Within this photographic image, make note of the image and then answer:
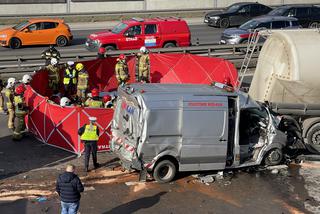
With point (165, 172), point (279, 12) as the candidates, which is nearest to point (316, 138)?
point (165, 172)

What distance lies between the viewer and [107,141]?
565 inches

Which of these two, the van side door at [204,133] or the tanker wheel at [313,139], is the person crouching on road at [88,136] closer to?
the van side door at [204,133]

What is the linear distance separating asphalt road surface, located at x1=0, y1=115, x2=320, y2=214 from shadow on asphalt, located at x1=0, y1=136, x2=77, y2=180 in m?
0.02

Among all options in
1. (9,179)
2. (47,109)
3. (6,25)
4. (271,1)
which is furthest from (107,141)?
(271,1)

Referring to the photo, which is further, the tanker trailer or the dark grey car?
the dark grey car

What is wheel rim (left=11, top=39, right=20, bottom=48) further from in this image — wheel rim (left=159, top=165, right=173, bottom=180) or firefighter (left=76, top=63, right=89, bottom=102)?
wheel rim (left=159, top=165, right=173, bottom=180)

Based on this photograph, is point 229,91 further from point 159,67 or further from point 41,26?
point 41,26

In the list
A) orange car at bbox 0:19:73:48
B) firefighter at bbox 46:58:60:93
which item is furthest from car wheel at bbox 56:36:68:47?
firefighter at bbox 46:58:60:93

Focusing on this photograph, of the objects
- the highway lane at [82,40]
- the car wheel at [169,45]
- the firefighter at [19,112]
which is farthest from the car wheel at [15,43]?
the firefighter at [19,112]

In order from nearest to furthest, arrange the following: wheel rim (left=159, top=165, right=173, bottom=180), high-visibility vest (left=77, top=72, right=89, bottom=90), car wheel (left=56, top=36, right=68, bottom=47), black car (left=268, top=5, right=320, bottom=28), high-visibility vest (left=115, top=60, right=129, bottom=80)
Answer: wheel rim (left=159, top=165, right=173, bottom=180) → high-visibility vest (left=77, top=72, right=89, bottom=90) → high-visibility vest (left=115, top=60, right=129, bottom=80) → car wheel (left=56, top=36, right=68, bottom=47) → black car (left=268, top=5, right=320, bottom=28)

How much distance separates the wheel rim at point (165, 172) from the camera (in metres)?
12.3

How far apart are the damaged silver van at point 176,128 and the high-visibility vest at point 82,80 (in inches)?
182

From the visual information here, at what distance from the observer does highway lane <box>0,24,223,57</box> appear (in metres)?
27.5

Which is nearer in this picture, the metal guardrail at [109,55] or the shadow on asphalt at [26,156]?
the shadow on asphalt at [26,156]
